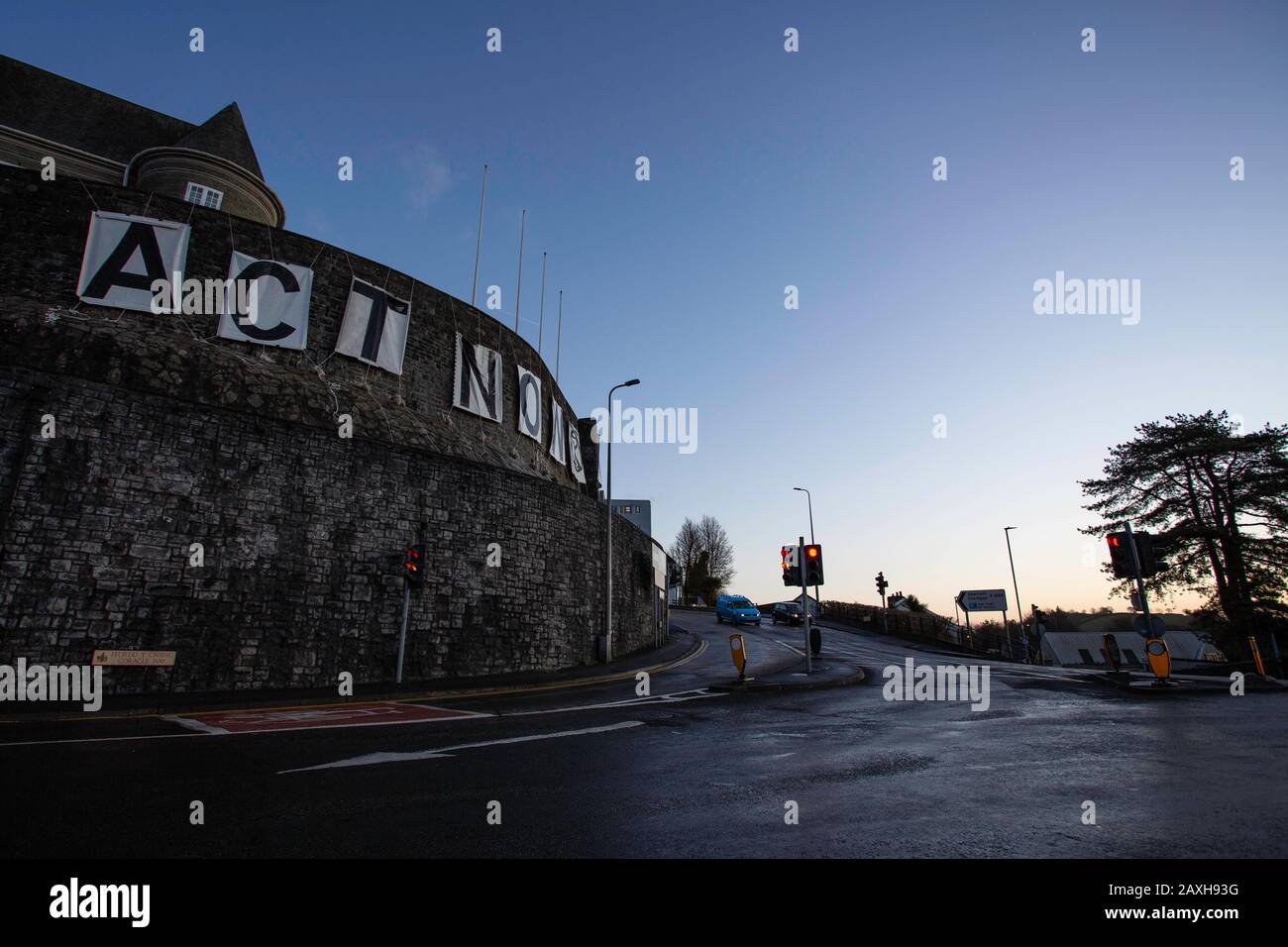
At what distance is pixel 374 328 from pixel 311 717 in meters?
13.7

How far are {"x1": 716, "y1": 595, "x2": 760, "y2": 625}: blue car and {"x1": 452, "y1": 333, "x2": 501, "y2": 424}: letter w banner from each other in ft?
81.2

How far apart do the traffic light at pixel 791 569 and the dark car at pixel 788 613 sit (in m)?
28.4

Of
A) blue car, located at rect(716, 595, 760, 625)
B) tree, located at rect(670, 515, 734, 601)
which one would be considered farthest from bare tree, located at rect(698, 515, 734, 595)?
→ blue car, located at rect(716, 595, 760, 625)

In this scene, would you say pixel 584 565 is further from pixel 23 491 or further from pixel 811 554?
pixel 23 491

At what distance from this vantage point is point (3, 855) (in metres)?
3.23

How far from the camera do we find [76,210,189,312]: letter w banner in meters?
15.1

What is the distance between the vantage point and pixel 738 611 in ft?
135

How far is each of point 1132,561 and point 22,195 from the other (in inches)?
1095

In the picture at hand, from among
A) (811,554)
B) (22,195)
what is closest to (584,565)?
(811,554)

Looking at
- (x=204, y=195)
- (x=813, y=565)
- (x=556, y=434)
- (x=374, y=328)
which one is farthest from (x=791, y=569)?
(x=204, y=195)

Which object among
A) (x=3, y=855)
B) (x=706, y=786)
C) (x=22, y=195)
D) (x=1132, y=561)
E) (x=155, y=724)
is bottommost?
(x=155, y=724)

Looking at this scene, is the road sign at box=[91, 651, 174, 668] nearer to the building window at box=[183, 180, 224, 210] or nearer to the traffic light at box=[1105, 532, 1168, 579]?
the building window at box=[183, 180, 224, 210]

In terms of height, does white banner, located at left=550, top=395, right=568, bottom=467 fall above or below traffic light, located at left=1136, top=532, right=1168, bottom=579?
above

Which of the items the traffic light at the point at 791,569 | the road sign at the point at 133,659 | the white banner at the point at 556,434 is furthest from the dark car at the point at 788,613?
→ the road sign at the point at 133,659
